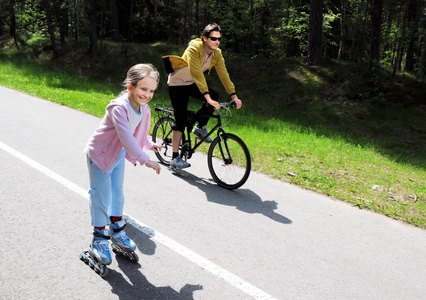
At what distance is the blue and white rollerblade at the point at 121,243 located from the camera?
136 inches

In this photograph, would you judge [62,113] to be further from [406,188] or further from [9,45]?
[9,45]

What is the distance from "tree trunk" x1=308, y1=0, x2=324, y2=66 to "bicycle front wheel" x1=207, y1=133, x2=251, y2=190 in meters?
10.9

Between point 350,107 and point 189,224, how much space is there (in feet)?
34.7

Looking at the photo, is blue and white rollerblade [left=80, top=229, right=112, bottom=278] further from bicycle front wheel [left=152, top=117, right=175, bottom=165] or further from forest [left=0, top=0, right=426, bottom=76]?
forest [left=0, top=0, right=426, bottom=76]

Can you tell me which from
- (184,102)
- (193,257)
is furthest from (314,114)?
(193,257)

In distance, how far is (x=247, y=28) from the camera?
21594 millimetres

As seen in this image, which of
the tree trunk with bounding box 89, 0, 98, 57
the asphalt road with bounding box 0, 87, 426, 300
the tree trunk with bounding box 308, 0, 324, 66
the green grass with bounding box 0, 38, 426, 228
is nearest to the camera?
the asphalt road with bounding box 0, 87, 426, 300

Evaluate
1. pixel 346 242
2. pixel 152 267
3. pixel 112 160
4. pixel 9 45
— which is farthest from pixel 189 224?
pixel 9 45

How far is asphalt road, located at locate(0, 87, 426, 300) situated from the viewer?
3.15m

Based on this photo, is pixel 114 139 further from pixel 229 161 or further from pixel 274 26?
pixel 274 26

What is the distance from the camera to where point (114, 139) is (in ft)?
10.4

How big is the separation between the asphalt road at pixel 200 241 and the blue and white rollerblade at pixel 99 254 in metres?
0.07

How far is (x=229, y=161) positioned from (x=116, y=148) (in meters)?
2.64

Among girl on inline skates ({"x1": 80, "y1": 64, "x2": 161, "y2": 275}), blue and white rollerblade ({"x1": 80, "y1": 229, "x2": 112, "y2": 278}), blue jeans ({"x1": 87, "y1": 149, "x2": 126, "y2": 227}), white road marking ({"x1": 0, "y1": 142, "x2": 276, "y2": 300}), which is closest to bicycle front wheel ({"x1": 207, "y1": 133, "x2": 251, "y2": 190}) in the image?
Result: white road marking ({"x1": 0, "y1": 142, "x2": 276, "y2": 300})
